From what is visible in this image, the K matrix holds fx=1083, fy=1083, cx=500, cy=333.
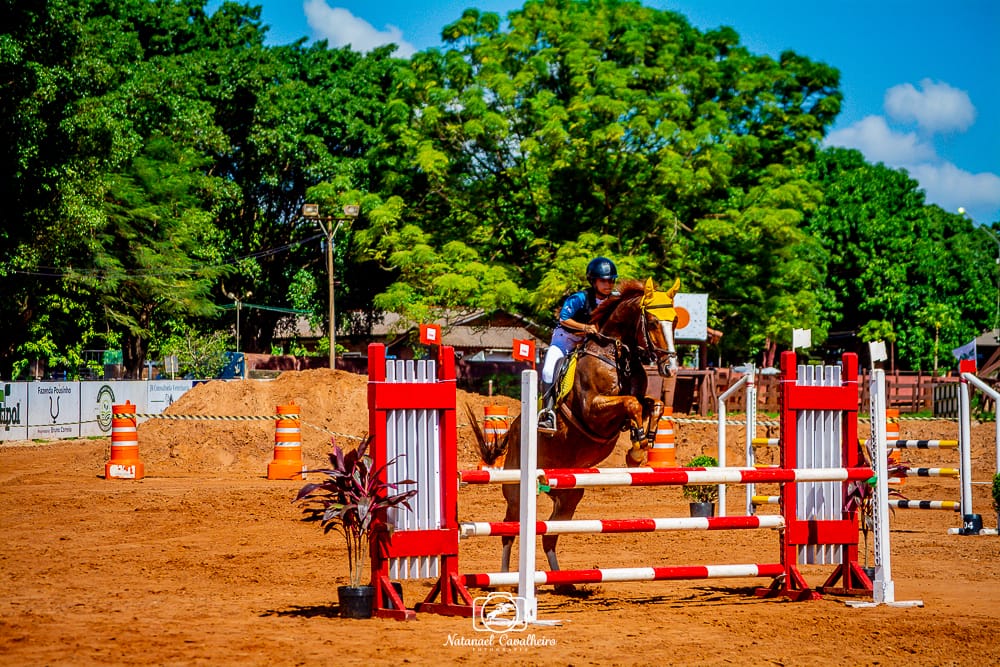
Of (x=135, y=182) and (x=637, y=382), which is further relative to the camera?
(x=135, y=182)

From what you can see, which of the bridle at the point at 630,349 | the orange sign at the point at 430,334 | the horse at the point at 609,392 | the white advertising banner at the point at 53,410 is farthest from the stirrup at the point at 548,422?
the white advertising banner at the point at 53,410

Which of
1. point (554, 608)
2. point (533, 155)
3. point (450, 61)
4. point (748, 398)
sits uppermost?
point (450, 61)

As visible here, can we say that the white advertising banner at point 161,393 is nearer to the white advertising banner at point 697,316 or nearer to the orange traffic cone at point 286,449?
the orange traffic cone at point 286,449

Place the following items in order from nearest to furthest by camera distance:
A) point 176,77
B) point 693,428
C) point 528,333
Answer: point 693,428, point 528,333, point 176,77

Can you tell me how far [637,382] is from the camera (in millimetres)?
10578

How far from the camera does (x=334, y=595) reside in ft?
29.7

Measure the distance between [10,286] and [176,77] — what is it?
13.7 m

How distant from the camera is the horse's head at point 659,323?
10164 mm

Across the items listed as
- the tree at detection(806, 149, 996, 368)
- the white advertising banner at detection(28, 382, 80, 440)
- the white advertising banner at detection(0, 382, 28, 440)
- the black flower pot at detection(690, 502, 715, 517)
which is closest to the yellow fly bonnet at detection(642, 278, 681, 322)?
the black flower pot at detection(690, 502, 715, 517)

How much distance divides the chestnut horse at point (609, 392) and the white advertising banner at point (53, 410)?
22.2 meters

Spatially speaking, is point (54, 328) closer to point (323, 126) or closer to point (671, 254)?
point (323, 126)

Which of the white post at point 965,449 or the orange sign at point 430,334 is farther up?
the orange sign at point 430,334

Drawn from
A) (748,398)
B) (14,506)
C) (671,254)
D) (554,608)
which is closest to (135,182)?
(671,254)

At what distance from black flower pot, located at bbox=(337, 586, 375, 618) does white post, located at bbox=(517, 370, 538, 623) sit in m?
1.07
